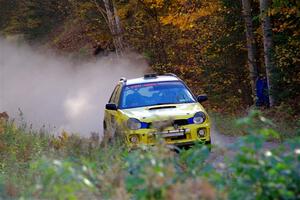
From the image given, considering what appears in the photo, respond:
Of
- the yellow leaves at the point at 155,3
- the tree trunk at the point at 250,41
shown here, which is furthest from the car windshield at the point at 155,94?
the yellow leaves at the point at 155,3

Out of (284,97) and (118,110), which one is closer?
(118,110)

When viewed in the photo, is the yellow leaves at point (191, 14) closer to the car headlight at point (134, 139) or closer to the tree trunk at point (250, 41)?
the tree trunk at point (250, 41)

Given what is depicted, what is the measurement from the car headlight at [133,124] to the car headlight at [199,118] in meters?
1.15

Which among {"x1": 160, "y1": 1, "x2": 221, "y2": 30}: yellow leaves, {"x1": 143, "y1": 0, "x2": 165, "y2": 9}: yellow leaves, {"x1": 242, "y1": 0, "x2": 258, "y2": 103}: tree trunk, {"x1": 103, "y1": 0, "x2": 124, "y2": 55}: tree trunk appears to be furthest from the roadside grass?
{"x1": 103, "y1": 0, "x2": 124, "y2": 55}: tree trunk

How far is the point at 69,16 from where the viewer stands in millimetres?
50875

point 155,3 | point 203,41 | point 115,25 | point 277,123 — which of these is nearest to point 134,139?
point 277,123

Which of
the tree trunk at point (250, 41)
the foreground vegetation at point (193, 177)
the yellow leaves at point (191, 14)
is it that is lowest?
the foreground vegetation at point (193, 177)

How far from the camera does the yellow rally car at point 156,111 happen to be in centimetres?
1281

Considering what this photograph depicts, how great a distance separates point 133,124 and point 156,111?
2.62 ft

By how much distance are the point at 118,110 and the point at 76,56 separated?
96.2 feet

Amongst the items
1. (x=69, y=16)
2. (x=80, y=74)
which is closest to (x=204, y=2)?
(x=80, y=74)

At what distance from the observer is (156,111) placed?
44.4 ft

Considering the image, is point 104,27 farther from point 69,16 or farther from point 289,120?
point 289,120

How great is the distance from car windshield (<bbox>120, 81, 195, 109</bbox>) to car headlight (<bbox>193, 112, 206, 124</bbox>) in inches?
43.7
